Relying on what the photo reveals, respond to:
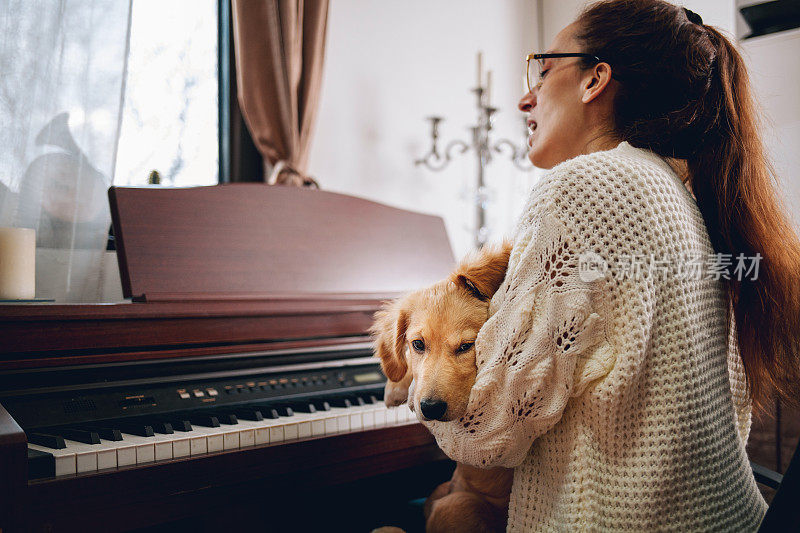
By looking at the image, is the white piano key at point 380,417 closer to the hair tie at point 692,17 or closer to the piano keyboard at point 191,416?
the piano keyboard at point 191,416

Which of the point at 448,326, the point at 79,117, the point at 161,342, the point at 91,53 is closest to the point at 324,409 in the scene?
the point at 161,342

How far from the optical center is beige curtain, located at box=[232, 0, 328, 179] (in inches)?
96.7

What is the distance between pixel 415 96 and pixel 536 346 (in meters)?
2.57

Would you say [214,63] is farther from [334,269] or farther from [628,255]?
[628,255]

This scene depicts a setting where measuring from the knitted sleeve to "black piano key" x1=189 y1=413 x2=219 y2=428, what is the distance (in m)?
0.60

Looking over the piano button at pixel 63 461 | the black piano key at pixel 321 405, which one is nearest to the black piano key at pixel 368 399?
the black piano key at pixel 321 405

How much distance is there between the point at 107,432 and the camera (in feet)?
4.02

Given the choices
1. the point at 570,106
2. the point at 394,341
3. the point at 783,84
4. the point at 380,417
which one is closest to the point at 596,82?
the point at 570,106

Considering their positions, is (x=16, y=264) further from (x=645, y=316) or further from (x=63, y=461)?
(x=645, y=316)

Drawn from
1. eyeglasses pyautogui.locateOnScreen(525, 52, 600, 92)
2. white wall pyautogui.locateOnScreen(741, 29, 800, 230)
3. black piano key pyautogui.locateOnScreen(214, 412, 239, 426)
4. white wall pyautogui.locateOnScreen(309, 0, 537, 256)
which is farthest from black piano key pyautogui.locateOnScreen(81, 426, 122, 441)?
white wall pyautogui.locateOnScreen(741, 29, 800, 230)

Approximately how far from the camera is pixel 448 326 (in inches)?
44.8

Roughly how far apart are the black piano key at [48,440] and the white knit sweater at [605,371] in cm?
74

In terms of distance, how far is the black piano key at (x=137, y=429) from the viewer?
49.3 inches

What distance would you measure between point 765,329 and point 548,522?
553 mm
